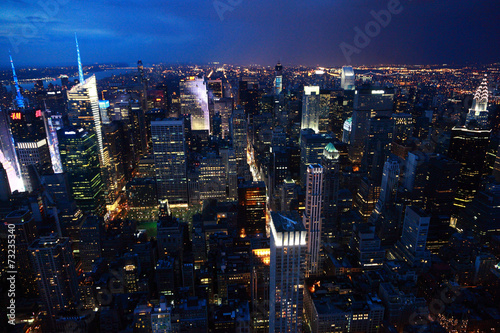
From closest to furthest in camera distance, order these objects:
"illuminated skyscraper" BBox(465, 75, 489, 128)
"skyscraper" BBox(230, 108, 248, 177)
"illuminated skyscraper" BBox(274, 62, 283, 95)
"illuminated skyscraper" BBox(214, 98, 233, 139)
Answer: "illuminated skyscraper" BBox(465, 75, 489, 128) → "skyscraper" BBox(230, 108, 248, 177) → "illuminated skyscraper" BBox(214, 98, 233, 139) → "illuminated skyscraper" BBox(274, 62, 283, 95)

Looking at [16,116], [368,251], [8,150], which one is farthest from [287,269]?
[8,150]

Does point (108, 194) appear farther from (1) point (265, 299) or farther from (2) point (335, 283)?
(2) point (335, 283)

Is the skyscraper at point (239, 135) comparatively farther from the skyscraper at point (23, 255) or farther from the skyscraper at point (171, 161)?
the skyscraper at point (23, 255)

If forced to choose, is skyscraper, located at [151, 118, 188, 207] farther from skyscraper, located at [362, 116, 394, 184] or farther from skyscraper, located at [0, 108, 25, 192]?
skyscraper, located at [362, 116, 394, 184]

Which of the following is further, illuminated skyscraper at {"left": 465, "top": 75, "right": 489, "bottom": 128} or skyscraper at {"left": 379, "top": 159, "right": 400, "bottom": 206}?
illuminated skyscraper at {"left": 465, "top": 75, "right": 489, "bottom": 128}

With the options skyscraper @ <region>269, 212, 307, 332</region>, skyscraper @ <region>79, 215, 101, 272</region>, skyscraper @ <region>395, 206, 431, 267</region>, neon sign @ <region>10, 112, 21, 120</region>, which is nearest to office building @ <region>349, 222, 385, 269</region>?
skyscraper @ <region>395, 206, 431, 267</region>

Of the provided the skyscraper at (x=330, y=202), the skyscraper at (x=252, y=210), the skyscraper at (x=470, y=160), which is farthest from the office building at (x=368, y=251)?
the skyscraper at (x=470, y=160)

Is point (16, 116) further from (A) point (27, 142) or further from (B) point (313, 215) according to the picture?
(B) point (313, 215)
